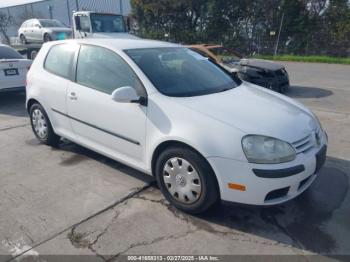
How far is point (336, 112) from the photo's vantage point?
21.1ft

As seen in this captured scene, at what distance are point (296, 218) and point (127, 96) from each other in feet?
6.42

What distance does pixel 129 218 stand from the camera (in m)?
2.99

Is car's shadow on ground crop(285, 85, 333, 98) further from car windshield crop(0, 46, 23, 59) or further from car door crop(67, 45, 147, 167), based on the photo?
car windshield crop(0, 46, 23, 59)

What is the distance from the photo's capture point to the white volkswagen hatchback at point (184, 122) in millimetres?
2656

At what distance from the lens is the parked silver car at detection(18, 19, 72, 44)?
16.5 meters

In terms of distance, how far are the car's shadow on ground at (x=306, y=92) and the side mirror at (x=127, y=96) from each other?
5.96 meters

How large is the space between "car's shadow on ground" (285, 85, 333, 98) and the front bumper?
18.9 feet

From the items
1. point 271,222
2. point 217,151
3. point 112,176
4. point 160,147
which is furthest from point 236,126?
point 112,176

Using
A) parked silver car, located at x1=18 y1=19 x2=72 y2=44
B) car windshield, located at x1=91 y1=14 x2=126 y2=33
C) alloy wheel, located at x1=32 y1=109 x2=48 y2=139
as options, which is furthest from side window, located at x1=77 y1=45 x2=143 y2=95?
parked silver car, located at x1=18 y1=19 x2=72 y2=44

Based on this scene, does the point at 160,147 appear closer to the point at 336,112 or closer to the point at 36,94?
the point at 36,94

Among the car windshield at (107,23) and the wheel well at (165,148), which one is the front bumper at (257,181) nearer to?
the wheel well at (165,148)

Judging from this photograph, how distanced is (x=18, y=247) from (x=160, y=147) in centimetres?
146

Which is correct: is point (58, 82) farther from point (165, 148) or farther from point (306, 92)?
point (306, 92)

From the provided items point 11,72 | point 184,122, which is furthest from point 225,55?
point 184,122
